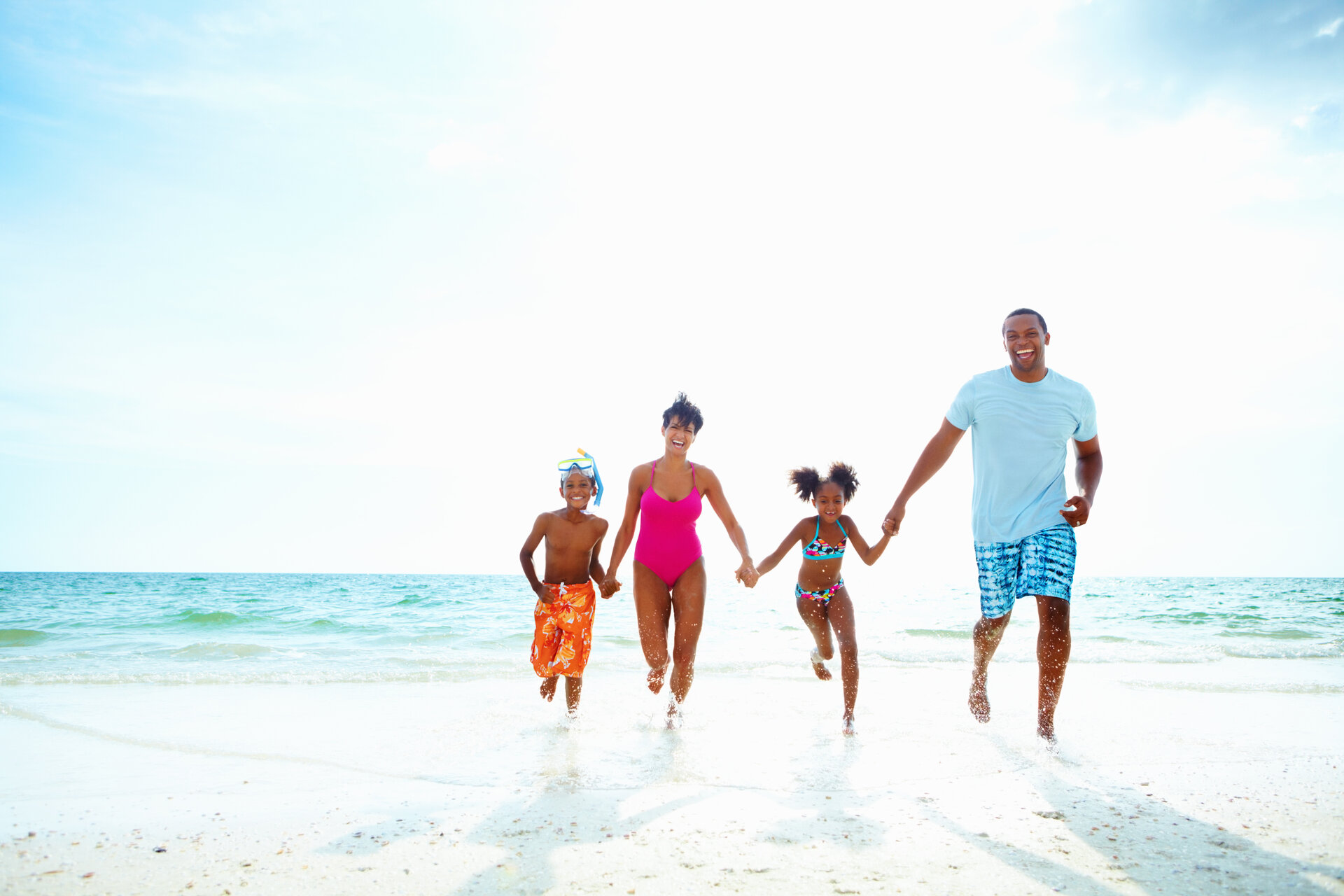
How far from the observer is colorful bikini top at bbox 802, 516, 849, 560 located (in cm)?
536

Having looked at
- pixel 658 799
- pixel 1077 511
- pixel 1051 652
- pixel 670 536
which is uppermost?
pixel 1077 511

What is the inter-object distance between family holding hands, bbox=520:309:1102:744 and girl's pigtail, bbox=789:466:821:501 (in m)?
0.01

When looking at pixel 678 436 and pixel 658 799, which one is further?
pixel 678 436

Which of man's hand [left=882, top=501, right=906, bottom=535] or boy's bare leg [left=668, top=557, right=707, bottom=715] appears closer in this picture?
man's hand [left=882, top=501, right=906, bottom=535]

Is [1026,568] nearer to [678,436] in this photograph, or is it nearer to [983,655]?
[983,655]

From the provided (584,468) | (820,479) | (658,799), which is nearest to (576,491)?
(584,468)

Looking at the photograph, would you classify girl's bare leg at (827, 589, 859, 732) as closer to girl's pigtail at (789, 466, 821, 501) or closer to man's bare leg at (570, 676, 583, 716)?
girl's pigtail at (789, 466, 821, 501)

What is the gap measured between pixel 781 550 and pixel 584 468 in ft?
4.75

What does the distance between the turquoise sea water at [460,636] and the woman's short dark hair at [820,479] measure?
3.31 m

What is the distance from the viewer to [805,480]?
18.9 feet

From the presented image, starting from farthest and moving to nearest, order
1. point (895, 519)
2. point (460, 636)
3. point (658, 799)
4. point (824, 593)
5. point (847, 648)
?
point (460, 636), point (824, 593), point (847, 648), point (895, 519), point (658, 799)

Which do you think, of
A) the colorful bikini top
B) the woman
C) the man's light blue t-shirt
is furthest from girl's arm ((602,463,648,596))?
the man's light blue t-shirt

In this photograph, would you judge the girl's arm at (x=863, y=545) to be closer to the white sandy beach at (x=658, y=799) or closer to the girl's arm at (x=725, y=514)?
the girl's arm at (x=725, y=514)

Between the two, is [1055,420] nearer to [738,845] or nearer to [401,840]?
[738,845]
